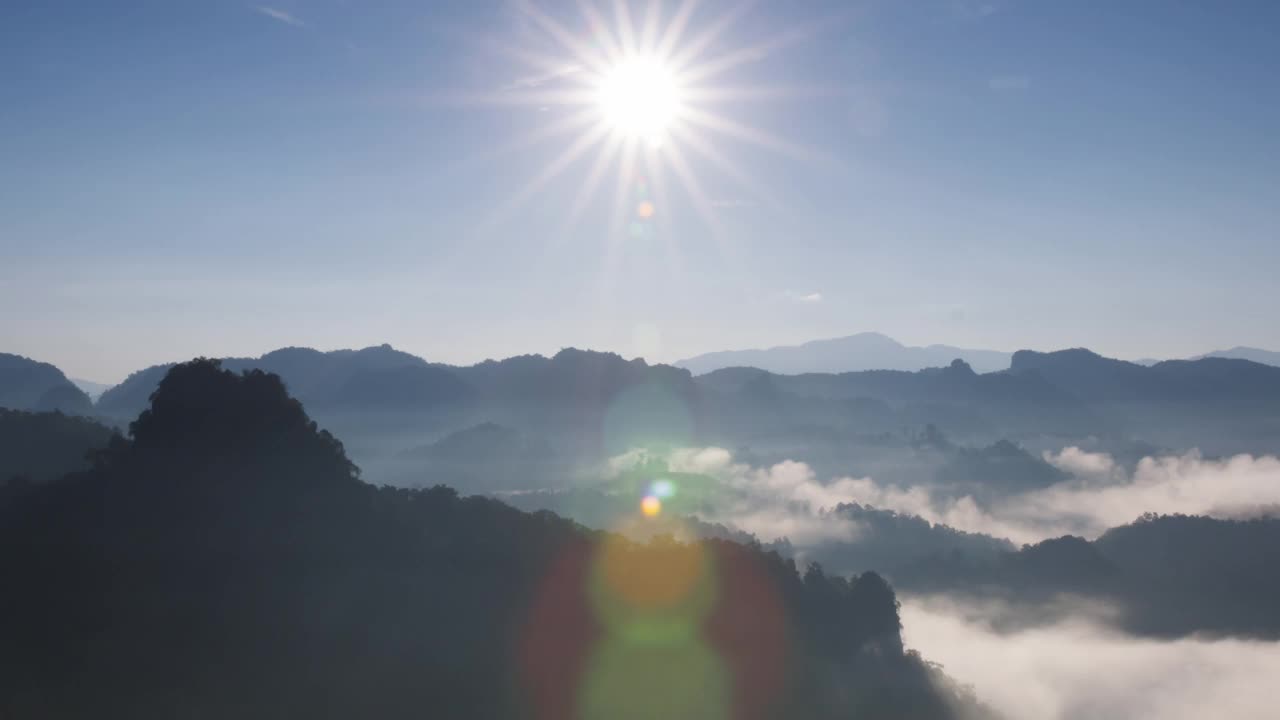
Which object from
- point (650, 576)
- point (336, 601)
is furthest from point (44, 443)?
point (650, 576)

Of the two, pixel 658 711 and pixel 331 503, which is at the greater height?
pixel 331 503

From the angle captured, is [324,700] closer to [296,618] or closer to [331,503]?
[296,618]

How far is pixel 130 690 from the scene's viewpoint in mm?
29969

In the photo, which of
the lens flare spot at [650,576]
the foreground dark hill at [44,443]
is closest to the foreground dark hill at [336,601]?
the lens flare spot at [650,576]

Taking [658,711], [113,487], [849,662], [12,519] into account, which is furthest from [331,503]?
[849,662]

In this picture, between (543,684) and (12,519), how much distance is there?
98.3 ft

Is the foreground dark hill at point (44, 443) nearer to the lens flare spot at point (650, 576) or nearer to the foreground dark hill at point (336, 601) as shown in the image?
the foreground dark hill at point (336, 601)

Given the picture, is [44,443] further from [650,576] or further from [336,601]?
[650,576]

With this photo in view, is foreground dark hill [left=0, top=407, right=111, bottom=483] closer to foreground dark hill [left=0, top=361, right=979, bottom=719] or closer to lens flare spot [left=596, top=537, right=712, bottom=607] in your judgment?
foreground dark hill [left=0, top=361, right=979, bottom=719]

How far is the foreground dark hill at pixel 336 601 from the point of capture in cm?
3250

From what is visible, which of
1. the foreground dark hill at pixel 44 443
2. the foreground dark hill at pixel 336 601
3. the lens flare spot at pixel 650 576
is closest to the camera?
the foreground dark hill at pixel 336 601

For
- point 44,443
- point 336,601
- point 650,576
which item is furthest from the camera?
point 44,443

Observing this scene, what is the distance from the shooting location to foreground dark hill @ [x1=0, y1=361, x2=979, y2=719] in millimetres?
32500

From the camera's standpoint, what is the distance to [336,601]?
40.1m
